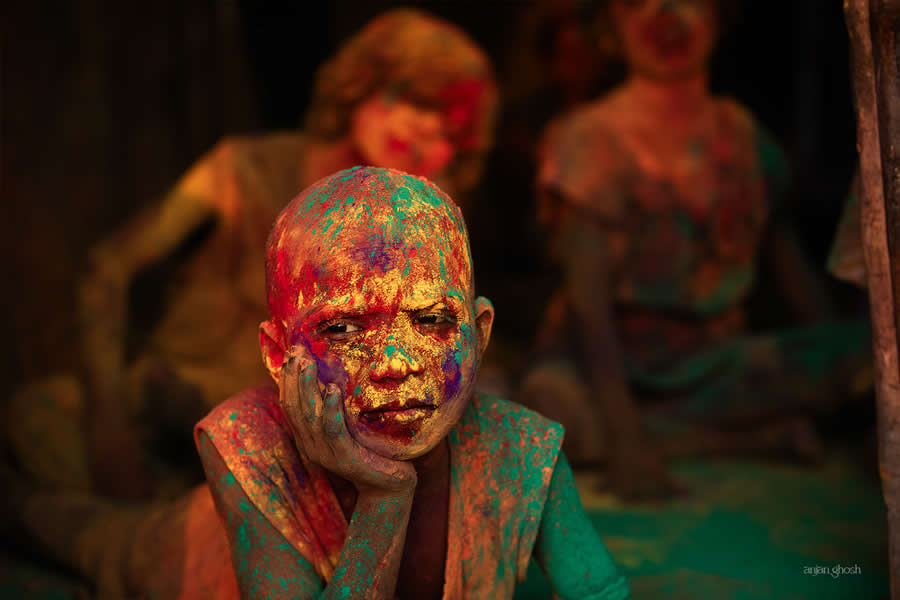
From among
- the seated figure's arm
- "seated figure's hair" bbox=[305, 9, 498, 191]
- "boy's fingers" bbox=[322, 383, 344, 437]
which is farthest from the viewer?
"seated figure's hair" bbox=[305, 9, 498, 191]

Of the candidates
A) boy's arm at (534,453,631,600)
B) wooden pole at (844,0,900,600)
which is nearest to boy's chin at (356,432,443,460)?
boy's arm at (534,453,631,600)

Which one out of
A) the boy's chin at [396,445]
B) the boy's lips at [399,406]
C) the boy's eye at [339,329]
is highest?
the boy's eye at [339,329]

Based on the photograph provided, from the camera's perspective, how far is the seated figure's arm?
3.49m

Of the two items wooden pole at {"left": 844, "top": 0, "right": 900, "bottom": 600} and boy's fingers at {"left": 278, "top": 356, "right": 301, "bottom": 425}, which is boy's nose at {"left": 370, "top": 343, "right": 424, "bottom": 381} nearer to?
boy's fingers at {"left": 278, "top": 356, "right": 301, "bottom": 425}

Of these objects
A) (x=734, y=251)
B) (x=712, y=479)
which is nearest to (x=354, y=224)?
(x=712, y=479)

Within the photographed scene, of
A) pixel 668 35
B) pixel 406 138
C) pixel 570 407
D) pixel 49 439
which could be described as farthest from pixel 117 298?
pixel 668 35

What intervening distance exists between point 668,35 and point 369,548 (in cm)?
274

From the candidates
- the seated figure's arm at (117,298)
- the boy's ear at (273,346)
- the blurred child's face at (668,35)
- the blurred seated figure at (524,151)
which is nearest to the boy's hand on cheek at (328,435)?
the boy's ear at (273,346)

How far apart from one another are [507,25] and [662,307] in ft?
6.49

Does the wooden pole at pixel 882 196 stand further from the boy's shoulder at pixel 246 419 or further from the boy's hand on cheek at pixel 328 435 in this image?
the boy's shoulder at pixel 246 419

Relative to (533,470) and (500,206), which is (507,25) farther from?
(533,470)

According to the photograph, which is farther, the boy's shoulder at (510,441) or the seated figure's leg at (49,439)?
the seated figure's leg at (49,439)

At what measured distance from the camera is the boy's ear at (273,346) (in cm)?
197

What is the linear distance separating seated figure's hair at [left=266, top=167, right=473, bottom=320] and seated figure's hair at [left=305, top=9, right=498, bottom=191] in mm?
1808
